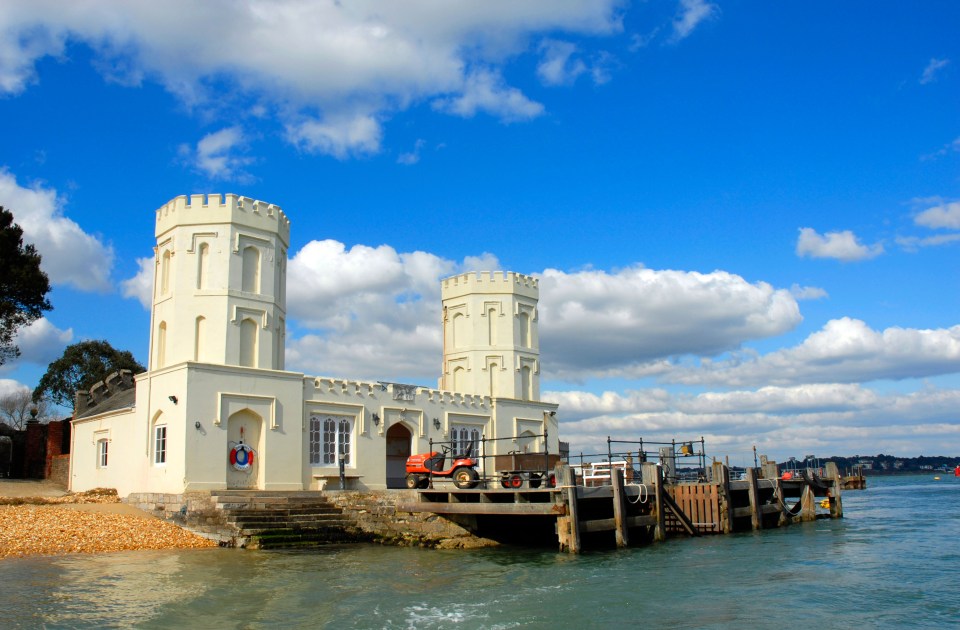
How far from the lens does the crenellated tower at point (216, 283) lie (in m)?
27.8

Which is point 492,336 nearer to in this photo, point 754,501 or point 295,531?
point 754,501

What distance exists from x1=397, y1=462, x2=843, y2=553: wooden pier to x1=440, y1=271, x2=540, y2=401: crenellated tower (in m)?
11.4

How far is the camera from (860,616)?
47.2 feet

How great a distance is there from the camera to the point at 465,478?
25281 millimetres

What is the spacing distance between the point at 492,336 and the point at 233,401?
572 inches

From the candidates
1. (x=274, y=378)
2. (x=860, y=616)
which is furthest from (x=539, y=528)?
(x=860, y=616)

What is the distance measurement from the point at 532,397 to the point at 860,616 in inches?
977

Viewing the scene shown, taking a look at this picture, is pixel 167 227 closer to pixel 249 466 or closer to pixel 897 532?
pixel 249 466

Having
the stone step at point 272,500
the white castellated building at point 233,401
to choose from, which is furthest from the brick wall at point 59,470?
the stone step at point 272,500

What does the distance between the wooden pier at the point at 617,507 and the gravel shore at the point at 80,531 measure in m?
6.91

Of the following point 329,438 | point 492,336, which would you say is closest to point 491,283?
point 492,336

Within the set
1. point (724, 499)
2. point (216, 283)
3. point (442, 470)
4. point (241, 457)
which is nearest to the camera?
point (442, 470)

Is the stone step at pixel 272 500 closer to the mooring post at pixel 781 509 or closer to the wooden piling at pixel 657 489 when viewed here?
the wooden piling at pixel 657 489

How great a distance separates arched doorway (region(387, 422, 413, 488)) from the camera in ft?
111
